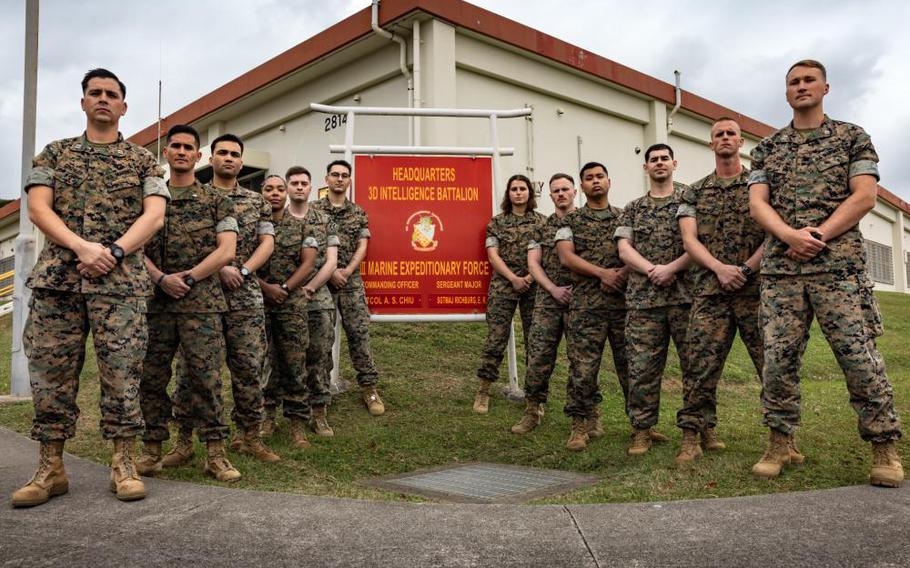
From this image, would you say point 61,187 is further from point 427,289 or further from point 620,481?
point 427,289

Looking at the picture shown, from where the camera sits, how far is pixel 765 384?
3.52 metres

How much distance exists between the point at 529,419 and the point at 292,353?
181cm

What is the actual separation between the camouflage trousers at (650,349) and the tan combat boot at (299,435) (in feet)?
6.96

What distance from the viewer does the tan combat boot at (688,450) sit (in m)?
3.89

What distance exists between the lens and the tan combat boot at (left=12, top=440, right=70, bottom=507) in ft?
9.59

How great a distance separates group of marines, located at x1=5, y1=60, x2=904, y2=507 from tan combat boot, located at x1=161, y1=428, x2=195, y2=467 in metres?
0.01

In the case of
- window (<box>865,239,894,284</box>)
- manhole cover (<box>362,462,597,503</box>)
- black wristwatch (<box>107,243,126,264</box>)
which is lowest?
manhole cover (<box>362,462,597,503</box>)

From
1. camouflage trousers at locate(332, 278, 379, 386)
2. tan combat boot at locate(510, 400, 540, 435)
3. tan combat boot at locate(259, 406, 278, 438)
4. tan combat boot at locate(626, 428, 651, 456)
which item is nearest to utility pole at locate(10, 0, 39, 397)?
tan combat boot at locate(259, 406, 278, 438)

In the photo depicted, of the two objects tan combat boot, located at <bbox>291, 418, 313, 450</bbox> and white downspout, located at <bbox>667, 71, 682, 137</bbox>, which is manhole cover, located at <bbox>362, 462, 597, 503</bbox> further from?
white downspout, located at <bbox>667, 71, 682, 137</bbox>

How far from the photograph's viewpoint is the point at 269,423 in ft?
16.2

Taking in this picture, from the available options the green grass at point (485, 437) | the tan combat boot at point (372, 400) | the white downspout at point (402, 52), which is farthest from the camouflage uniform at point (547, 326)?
the white downspout at point (402, 52)

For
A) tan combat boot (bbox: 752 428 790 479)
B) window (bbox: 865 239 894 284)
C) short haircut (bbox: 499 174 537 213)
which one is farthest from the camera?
window (bbox: 865 239 894 284)

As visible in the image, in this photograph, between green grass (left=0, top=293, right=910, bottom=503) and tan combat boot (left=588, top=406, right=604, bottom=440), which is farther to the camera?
tan combat boot (left=588, top=406, right=604, bottom=440)

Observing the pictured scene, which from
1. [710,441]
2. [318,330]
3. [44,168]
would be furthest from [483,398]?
[44,168]
